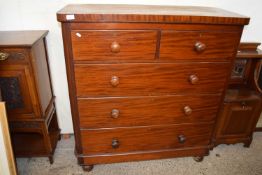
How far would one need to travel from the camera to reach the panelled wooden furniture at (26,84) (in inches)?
49.6

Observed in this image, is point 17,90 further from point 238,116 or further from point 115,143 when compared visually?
point 238,116

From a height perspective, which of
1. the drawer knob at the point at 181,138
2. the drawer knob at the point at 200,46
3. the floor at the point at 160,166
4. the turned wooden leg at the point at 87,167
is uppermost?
the drawer knob at the point at 200,46

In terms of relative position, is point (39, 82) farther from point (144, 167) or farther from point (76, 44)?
point (144, 167)

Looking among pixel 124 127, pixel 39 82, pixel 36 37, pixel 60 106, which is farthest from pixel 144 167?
pixel 36 37

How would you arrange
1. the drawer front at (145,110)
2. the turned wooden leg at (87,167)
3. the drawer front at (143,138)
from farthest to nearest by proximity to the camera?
the turned wooden leg at (87,167) → the drawer front at (143,138) → the drawer front at (145,110)

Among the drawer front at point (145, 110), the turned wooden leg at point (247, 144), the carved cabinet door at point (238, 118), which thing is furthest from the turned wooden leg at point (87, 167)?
the turned wooden leg at point (247, 144)

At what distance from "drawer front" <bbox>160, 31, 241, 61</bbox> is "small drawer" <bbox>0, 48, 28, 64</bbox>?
2.61 feet

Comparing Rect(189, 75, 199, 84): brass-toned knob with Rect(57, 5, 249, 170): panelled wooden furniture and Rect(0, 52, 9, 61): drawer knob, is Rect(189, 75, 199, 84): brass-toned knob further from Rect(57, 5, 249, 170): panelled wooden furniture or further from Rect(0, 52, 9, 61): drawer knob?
Rect(0, 52, 9, 61): drawer knob

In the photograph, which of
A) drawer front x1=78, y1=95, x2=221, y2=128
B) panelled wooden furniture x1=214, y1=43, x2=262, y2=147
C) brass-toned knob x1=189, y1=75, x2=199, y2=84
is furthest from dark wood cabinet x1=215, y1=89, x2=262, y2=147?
brass-toned knob x1=189, y1=75, x2=199, y2=84

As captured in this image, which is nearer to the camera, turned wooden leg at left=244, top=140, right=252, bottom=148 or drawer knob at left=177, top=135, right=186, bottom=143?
drawer knob at left=177, top=135, right=186, bottom=143

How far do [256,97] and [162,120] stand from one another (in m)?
0.81

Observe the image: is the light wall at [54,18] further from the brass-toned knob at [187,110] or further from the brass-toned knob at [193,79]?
the brass-toned knob at [187,110]

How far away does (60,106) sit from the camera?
182 cm

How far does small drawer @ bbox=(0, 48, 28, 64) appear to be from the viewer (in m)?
1.24
